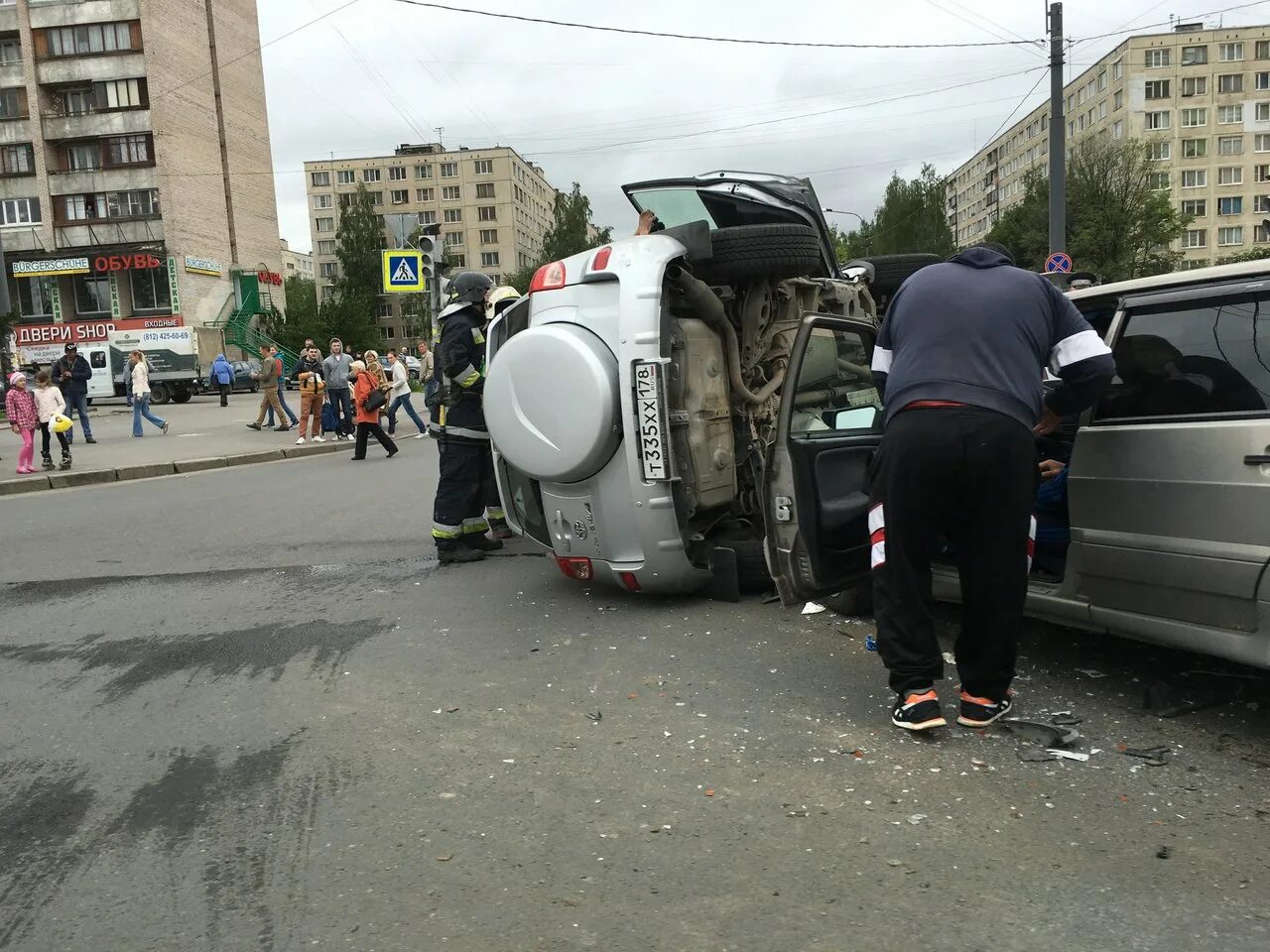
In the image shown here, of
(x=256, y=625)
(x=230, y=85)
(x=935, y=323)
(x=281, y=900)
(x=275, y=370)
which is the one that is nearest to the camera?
(x=281, y=900)

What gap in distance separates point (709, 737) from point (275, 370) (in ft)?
58.2

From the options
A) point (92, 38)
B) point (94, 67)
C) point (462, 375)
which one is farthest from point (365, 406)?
point (92, 38)

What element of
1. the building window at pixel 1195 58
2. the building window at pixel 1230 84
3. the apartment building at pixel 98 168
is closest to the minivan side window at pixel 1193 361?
the apartment building at pixel 98 168

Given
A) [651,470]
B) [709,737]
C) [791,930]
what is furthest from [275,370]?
[791,930]

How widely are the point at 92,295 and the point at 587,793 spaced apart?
54.1m

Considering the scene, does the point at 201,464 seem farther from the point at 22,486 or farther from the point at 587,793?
the point at 587,793

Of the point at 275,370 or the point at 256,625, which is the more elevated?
the point at 275,370

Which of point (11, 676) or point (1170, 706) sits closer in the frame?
point (1170, 706)

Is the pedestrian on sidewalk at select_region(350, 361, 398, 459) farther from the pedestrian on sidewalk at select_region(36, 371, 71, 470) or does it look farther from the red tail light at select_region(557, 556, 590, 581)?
the red tail light at select_region(557, 556, 590, 581)

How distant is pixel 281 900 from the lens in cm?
272

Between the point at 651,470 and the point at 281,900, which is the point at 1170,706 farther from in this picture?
the point at 281,900

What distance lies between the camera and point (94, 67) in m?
49.5

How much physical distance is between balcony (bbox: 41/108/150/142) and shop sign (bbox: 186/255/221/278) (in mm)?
6374

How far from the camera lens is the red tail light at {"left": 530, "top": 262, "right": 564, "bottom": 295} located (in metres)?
5.52
